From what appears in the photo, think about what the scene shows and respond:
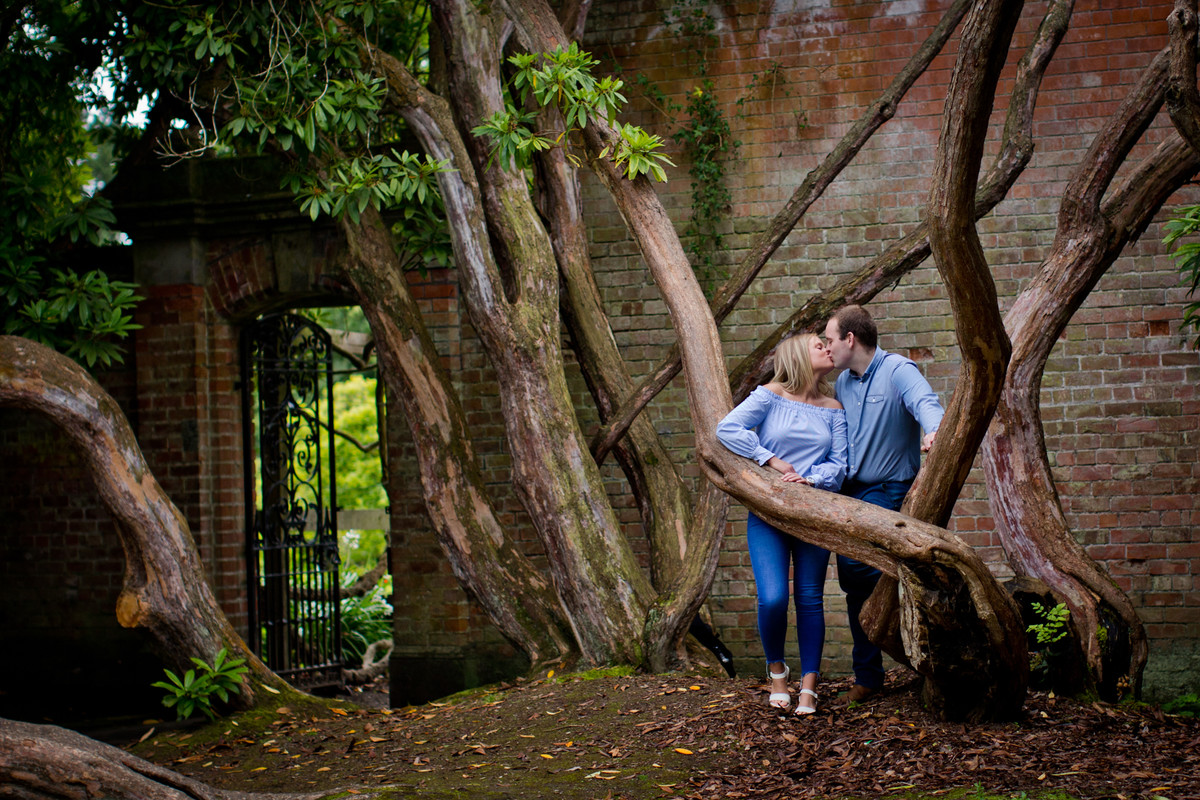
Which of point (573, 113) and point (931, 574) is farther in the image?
point (573, 113)

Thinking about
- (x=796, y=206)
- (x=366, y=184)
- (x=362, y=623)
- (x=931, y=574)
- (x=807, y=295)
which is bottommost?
(x=362, y=623)

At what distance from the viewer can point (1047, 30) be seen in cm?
514

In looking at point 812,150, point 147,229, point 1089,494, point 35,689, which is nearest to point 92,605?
point 35,689

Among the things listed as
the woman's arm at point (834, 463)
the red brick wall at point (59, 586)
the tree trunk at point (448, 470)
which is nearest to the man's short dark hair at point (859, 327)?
the woman's arm at point (834, 463)

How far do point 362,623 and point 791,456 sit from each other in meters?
6.86

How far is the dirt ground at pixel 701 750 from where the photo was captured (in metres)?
3.55

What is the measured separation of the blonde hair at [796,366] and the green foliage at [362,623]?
6620mm

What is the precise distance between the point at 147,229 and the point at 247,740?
4150mm

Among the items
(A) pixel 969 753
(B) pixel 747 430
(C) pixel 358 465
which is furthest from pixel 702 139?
(C) pixel 358 465

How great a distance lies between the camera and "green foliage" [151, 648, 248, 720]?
542 centimetres

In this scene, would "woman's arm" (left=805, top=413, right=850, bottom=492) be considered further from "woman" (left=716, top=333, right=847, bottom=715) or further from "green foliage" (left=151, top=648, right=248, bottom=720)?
"green foliage" (left=151, top=648, right=248, bottom=720)

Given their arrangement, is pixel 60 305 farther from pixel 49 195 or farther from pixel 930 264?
pixel 930 264

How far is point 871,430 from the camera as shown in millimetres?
4352

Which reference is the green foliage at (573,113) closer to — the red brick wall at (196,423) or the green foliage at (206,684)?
the green foliage at (206,684)
